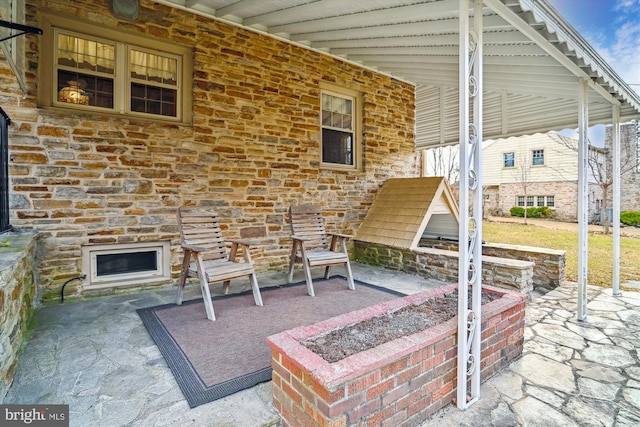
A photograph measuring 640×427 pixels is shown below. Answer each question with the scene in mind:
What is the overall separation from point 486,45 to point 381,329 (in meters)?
2.96

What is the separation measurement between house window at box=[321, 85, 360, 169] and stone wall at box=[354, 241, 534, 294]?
1621 millimetres

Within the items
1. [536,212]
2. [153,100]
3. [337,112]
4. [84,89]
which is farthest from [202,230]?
[536,212]

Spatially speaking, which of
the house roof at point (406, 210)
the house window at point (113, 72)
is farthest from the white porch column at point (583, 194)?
the house window at point (113, 72)

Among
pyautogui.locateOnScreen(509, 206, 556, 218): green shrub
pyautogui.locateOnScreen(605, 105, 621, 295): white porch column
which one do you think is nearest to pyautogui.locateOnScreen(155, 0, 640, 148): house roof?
pyautogui.locateOnScreen(605, 105, 621, 295): white porch column

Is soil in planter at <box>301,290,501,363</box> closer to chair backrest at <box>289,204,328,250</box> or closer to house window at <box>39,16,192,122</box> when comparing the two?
chair backrest at <box>289,204,328,250</box>

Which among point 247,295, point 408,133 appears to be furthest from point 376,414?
point 408,133

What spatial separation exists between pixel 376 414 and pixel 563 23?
300 centimetres

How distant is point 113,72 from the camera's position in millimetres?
3977

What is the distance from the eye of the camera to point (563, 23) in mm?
2449

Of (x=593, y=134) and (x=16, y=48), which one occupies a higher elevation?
(x=593, y=134)

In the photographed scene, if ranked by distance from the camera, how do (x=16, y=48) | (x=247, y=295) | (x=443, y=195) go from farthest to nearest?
(x=443, y=195), (x=247, y=295), (x=16, y=48)

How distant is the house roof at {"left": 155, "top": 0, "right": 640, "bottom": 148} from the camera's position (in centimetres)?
257

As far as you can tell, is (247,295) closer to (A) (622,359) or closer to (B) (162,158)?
(B) (162,158)

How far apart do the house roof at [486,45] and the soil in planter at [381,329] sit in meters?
2.06
